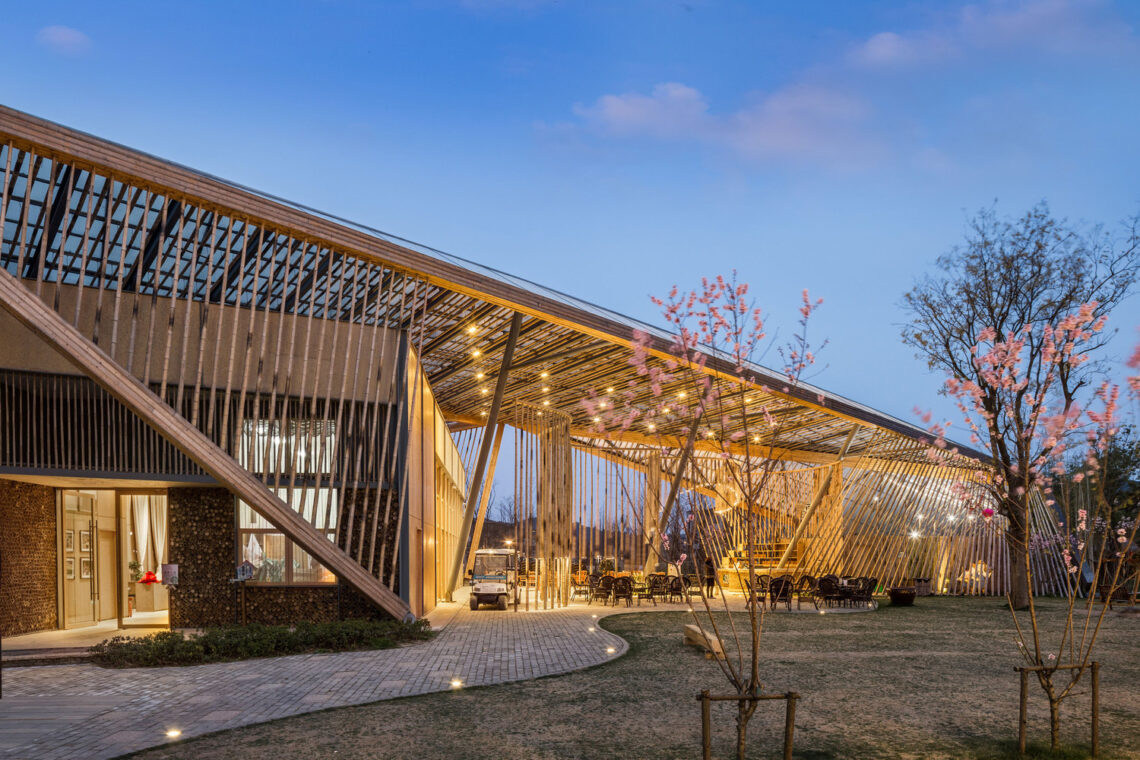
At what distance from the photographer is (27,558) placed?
14391mm

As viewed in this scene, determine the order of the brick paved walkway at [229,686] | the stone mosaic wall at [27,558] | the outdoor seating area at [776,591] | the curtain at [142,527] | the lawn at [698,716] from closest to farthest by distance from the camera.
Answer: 1. the lawn at [698,716]
2. the brick paved walkway at [229,686]
3. the stone mosaic wall at [27,558]
4. the curtain at [142,527]
5. the outdoor seating area at [776,591]

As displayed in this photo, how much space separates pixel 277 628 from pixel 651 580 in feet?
39.2

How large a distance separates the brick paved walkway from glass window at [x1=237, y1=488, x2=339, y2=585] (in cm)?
262

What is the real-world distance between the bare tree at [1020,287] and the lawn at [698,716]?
9087mm

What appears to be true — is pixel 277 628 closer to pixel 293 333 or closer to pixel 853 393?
pixel 293 333

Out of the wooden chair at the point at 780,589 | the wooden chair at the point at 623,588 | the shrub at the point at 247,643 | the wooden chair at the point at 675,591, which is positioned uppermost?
the shrub at the point at 247,643

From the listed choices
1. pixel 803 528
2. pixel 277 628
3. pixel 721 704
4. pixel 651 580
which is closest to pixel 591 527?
pixel 651 580

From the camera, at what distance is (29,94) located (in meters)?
138

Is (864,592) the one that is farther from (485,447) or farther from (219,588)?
(219,588)

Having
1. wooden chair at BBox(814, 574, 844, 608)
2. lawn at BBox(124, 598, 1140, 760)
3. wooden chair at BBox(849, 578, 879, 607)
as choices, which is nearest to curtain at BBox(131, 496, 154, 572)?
lawn at BBox(124, 598, 1140, 760)

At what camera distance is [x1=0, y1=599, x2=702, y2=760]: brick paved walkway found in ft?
24.0

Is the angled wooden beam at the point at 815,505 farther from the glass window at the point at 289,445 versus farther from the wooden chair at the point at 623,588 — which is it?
the glass window at the point at 289,445

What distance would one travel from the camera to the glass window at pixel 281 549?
14.9 meters

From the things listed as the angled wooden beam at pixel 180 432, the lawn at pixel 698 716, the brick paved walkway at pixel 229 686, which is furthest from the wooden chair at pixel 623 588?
the lawn at pixel 698 716
